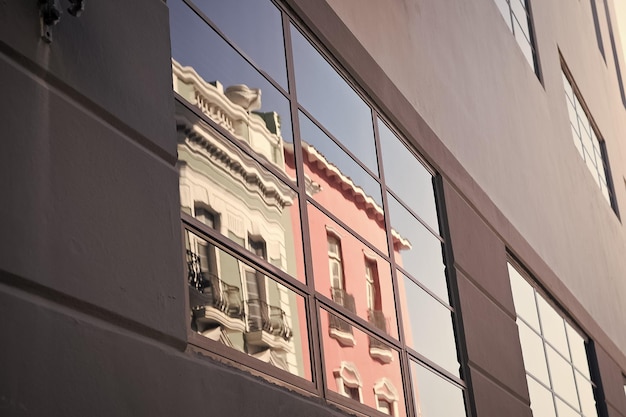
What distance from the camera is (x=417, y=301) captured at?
6965 mm

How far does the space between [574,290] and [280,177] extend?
7.87m

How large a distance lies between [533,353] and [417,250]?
3.00 meters

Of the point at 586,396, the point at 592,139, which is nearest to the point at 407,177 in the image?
the point at 586,396

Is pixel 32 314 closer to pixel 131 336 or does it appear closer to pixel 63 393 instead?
pixel 63 393

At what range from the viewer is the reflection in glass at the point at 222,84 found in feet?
15.2

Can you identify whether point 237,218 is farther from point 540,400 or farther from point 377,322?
point 540,400

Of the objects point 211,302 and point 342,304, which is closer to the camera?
point 211,302

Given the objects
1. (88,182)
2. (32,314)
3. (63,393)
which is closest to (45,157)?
(88,182)

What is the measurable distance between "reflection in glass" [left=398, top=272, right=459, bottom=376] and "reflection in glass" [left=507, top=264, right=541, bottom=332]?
2.19 meters

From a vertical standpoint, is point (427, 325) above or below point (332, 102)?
below

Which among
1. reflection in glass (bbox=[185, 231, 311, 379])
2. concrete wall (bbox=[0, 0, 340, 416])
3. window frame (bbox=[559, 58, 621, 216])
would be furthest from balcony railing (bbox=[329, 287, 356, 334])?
window frame (bbox=[559, 58, 621, 216])

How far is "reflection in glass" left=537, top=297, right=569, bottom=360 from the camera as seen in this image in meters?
10.7

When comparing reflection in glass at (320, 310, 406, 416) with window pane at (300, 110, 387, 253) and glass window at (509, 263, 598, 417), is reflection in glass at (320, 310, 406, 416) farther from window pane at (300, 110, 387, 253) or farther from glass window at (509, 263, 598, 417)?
glass window at (509, 263, 598, 417)

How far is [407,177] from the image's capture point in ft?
24.4
